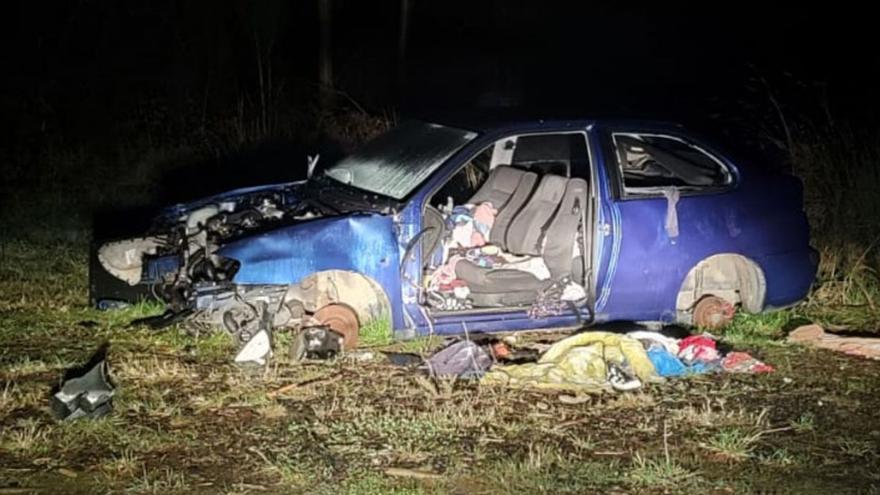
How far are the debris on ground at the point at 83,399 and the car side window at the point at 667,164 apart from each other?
3.59 meters

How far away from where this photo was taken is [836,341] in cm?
827

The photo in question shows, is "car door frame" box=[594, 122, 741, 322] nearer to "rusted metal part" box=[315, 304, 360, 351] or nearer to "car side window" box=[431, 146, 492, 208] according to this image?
"car side window" box=[431, 146, 492, 208]

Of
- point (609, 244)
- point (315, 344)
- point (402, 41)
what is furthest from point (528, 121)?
point (402, 41)

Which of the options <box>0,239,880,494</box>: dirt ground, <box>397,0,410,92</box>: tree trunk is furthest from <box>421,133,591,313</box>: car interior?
<box>397,0,410,92</box>: tree trunk

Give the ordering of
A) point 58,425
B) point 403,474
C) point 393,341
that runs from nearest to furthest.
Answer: point 403,474 < point 58,425 < point 393,341

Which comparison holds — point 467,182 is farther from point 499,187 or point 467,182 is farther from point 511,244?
point 511,244

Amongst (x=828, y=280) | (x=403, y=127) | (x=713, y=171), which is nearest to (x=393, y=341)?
(x=403, y=127)

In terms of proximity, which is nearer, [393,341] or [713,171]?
[393,341]

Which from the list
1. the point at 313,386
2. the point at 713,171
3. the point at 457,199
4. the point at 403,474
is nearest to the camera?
the point at 403,474

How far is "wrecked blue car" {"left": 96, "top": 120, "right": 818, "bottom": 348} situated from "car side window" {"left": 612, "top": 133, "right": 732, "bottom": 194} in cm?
1

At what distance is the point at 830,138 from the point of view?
11.3m

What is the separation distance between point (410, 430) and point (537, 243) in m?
2.16

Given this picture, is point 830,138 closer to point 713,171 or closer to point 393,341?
point 713,171

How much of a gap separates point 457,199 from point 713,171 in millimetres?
1974
